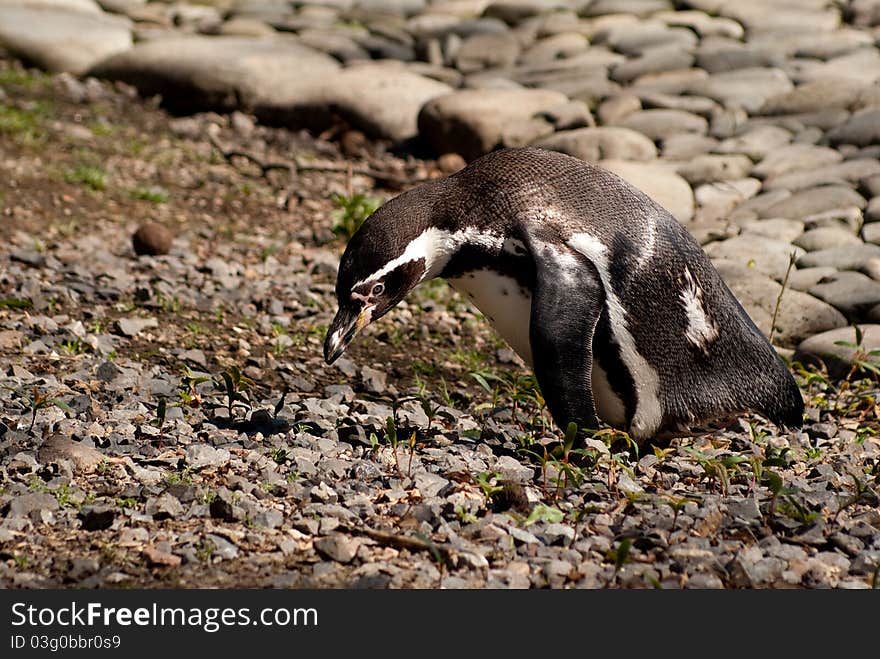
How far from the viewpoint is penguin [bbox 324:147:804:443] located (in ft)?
13.6

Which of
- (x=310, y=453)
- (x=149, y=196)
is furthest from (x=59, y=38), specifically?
(x=310, y=453)

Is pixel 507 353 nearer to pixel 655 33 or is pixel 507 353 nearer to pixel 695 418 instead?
pixel 695 418

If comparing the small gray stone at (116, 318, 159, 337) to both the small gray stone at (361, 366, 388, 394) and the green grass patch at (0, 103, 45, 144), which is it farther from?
the green grass patch at (0, 103, 45, 144)

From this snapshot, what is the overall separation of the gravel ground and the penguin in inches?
9.5

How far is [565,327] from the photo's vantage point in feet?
13.4

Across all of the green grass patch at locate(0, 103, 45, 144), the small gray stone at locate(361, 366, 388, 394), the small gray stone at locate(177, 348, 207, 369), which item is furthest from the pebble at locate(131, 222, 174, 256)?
the green grass patch at locate(0, 103, 45, 144)

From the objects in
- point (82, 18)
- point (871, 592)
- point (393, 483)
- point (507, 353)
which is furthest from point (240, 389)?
point (82, 18)

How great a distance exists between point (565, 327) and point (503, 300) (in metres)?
0.36

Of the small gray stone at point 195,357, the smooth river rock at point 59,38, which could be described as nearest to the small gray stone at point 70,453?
the small gray stone at point 195,357

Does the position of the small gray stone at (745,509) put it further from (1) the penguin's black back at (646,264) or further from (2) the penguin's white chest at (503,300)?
(2) the penguin's white chest at (503,300)

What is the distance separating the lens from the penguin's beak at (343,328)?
4246 millimetres

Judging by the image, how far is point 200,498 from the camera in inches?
147

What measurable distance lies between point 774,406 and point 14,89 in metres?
7.20

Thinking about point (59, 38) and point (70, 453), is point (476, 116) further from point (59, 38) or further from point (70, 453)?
point (70, 453)
